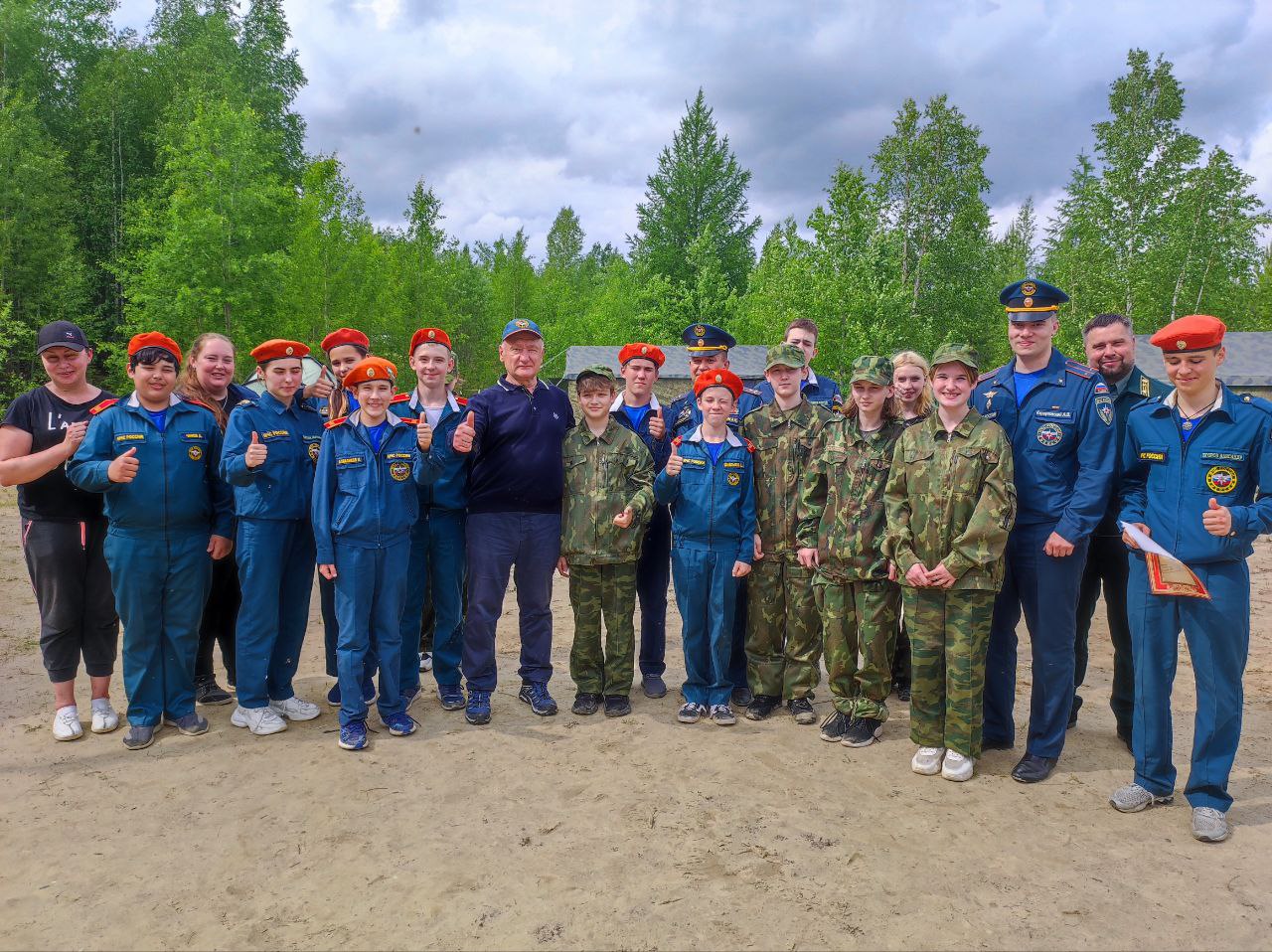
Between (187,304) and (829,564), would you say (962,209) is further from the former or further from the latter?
(829,564)

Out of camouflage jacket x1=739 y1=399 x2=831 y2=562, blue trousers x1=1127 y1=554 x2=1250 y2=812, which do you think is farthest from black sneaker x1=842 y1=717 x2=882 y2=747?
blue trousers x1=1127 y1=554 x2=1250 y2=812

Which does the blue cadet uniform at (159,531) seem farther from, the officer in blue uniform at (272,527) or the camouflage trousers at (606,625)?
the camouflage trousers at (606,625)

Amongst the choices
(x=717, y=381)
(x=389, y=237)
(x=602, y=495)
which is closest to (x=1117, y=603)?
(x=717, y=381)

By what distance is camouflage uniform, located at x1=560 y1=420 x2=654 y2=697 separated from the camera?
16.4 ft

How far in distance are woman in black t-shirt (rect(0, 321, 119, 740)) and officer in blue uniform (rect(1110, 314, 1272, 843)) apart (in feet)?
18.6

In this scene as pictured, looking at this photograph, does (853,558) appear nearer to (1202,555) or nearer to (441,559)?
(1202,555)

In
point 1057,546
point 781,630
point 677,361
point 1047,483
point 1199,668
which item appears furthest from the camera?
point 677,361

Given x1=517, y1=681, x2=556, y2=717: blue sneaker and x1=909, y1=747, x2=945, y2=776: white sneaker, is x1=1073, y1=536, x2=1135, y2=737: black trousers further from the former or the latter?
x1=517, y1=681, x2=556, y2=717: blue sneaker

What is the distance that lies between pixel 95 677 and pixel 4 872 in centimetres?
172

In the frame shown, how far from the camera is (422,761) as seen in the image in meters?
4.48

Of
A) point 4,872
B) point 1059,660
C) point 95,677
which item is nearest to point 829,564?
point 1059,660

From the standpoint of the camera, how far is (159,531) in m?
4.61

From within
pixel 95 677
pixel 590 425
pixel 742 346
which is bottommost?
pixel 95 677

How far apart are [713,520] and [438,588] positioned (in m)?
1.87
